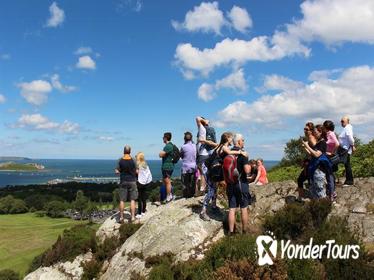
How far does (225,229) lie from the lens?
11336mm

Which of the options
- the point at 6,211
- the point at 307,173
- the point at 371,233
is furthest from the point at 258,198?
the point at 6,211

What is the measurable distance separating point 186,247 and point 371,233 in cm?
495

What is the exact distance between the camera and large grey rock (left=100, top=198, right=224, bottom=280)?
11.0 meters

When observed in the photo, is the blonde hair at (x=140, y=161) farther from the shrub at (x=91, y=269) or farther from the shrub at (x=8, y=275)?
the shrub at (x=8, y=275)

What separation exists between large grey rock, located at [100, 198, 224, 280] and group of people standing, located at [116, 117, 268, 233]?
49 cm

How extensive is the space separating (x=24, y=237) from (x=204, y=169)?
83.6 m

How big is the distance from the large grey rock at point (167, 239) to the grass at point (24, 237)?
5231 centimetres

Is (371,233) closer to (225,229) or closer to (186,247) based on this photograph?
(225,229)

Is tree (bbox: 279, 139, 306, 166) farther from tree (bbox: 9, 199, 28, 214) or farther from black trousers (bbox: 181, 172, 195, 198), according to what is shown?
tree (bbox: 9, 199, 28, 214)

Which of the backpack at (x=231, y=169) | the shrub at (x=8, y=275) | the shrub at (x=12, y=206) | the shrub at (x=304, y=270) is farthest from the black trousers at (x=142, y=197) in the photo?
the shrub at (x=12, y=206)

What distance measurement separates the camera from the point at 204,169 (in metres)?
13.0

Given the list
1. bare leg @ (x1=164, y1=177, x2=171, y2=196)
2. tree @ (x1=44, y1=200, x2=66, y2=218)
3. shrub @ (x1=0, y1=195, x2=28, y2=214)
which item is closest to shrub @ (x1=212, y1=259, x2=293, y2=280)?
bare leg @ (x1=164, y1=177, x2=171, y2=196)

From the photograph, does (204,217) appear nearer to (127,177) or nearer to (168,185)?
(127,177)

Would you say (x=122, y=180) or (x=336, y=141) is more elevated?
(x=336, y=141)
